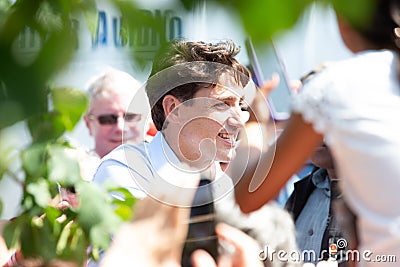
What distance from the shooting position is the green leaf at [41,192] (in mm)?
1549

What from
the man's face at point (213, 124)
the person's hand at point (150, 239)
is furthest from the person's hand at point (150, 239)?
the man's face at point (213, 124)

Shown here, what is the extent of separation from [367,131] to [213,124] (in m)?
0.46

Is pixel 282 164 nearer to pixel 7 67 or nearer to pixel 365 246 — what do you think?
pixel 365 246

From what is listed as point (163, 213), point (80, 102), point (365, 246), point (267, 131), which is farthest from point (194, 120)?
point (80, 102)

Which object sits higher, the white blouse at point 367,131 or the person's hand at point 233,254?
the white blouse at point 367,131

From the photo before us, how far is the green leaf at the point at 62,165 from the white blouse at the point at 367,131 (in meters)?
0.43

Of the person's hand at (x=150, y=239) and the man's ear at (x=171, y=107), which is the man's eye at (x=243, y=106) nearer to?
the man's ear at (x=171, y=107)

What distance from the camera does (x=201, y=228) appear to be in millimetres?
1383

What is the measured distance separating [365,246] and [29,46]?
96 cm

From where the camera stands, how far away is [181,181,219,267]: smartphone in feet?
4.32

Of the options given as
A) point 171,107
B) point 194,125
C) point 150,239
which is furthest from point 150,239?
point 171,107

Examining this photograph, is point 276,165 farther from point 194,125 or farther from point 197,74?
point 197,74

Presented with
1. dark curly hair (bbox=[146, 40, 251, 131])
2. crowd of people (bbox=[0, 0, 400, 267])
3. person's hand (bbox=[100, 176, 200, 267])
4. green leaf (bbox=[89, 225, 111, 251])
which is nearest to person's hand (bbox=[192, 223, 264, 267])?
crowd of people (bbox=[0, 0, 400, 267])

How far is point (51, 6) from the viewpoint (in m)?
0.76
